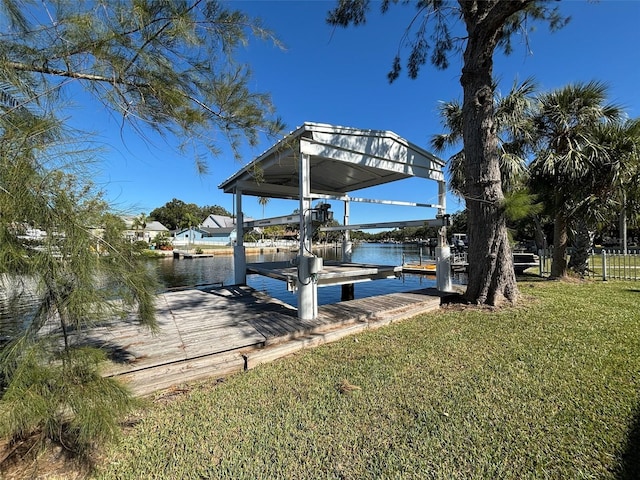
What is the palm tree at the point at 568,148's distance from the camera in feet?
26.0

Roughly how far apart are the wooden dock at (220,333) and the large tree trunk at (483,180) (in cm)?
120

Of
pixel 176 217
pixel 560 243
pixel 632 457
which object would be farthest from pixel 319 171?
pixel 176 217

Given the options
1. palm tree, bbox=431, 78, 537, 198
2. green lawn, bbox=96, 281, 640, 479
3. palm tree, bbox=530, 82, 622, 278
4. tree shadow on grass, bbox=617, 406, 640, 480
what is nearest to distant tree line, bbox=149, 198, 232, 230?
palm tree, bbox=431, 78, 537, 198

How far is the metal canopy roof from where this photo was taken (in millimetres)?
4723

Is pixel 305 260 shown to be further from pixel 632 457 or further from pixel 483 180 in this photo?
pixel 483 180

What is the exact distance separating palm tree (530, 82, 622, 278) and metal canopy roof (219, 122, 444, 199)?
434 centimetres

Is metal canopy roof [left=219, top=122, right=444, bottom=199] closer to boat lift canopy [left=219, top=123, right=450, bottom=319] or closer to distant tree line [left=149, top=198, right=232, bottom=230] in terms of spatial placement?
boat lift canopy [left=219, top=123, right=450, bottom=319]

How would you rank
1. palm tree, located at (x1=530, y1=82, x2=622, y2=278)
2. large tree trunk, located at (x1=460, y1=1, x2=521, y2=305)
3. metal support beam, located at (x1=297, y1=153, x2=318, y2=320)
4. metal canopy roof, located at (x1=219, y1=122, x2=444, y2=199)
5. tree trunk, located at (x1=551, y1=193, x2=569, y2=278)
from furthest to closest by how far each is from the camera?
tree trunk, located at (x1=551, y1=193, x2=569, y2=278) < palm tree, located at (x1=530, y1=82, x2=622, y2=278) < large tree trunk, located at (x1=460, y1=1, x2=521, y2=305) < metal canopy roof, located at (x1=219, y1=122, x2=444, y2=199) < metal support beam, located at (x1=297, y1=153, x2=318, y2=320)

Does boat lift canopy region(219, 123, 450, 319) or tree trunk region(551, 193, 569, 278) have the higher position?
boat lift canopy region(219, 123, 450, 319)

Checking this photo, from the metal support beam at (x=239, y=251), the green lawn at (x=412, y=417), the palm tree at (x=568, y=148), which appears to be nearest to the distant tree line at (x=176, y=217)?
the metal support beam at (x=239, y=251)

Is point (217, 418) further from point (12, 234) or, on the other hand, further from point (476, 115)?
point (476, 115)

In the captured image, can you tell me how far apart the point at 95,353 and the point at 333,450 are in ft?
5.83

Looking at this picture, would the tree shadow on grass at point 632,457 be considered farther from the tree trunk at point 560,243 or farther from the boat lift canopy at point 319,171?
the tree trunk at point 560,243

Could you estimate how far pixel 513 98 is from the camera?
371 inches
